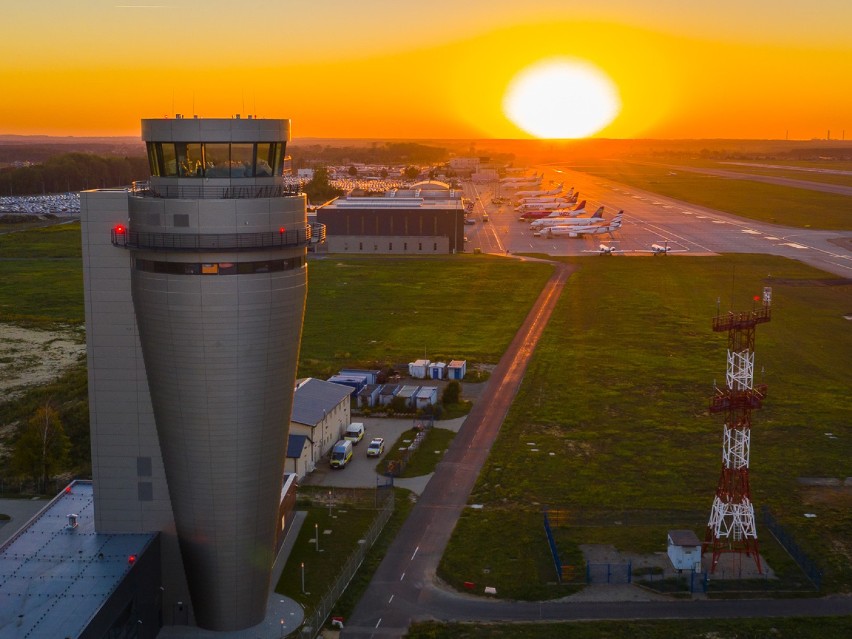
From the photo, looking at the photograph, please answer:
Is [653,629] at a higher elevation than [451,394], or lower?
lower

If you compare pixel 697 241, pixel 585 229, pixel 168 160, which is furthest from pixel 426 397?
pixel 585 229

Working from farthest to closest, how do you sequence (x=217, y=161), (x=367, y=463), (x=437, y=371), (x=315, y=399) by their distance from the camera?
(x=437, y=371)
(x=315, y=399)
(x=367, y=463)
(x=217, y=161)

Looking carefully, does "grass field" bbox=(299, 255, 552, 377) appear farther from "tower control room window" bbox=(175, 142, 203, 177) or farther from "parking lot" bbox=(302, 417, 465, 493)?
"tower control room window" bbox=(175, 142, 203, 177)

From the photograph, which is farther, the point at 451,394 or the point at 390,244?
the point at 390,244

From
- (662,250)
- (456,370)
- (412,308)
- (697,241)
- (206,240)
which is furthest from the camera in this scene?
(697,241)

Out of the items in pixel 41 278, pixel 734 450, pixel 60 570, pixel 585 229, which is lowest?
pixel 41 278

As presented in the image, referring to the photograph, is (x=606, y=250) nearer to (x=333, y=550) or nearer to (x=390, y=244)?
(x=390, y=244)

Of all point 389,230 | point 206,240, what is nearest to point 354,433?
point 206,240
